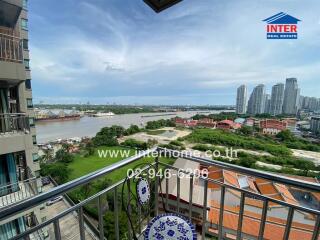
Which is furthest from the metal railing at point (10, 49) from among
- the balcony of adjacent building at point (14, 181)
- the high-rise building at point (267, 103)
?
the high-rise building at point (267, 103)

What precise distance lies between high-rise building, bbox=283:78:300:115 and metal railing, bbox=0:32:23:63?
1679 inches

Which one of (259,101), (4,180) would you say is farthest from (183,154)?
(259,101)

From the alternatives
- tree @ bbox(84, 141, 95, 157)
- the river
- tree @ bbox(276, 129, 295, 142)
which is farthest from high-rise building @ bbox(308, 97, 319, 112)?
tree @ bbox(84, 141, 95, 157)

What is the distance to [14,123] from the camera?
111 inches

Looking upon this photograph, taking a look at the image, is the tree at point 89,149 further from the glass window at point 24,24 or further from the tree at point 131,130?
the glass window at point 24,24

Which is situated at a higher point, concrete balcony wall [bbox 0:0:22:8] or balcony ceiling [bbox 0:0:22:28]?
concrete balcony wall [bbox 0:0:22:8]

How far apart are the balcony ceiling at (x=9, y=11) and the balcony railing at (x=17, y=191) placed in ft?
8.45

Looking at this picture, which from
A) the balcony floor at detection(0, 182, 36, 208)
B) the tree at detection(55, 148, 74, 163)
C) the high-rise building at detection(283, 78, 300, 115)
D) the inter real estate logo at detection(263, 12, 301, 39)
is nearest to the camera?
the balcony floor at detection(0, 182, 36, 208)

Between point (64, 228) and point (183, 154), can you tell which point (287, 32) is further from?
point (64, 228)

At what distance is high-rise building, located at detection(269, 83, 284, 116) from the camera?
126ft

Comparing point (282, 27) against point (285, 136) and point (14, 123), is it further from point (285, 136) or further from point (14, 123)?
point (285, 136)

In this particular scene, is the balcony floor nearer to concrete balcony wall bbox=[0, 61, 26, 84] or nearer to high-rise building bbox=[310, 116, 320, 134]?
concrete balcony wall bbox=[0, 61, 26, 84]

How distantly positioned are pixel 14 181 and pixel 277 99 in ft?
159

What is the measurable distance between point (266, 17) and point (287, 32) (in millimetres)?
1047
